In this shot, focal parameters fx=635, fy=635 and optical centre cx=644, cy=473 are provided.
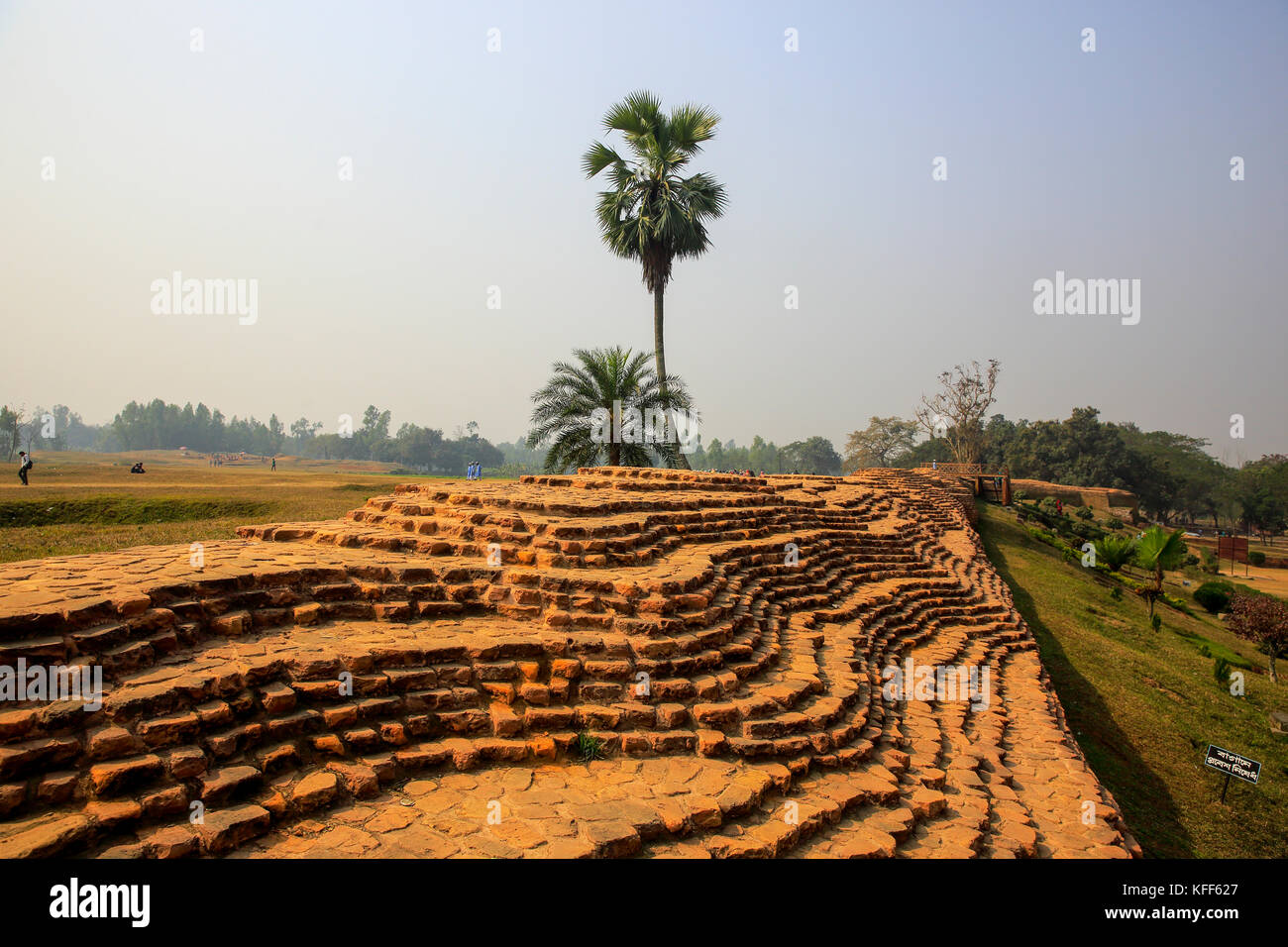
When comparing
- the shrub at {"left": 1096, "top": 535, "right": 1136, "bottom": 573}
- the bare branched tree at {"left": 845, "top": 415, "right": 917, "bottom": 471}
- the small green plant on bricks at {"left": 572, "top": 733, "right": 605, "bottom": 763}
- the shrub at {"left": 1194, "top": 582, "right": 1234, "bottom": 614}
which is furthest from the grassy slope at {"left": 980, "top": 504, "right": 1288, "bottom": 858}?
the bare branched tree at {"left": 845, "top": 415, "right": 917, "bottom": 471}

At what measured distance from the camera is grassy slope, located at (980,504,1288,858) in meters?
5.84

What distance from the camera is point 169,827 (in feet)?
8.44

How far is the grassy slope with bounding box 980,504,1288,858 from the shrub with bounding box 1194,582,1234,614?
12.2 feet

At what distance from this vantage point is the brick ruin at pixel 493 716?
8.86ft

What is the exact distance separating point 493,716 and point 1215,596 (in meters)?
22.1

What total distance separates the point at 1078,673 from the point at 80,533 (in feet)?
47.0

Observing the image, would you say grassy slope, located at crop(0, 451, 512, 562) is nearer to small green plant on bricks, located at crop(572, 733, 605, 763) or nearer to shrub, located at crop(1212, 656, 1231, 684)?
small green plant on bricks, located at crop(572, 733, 605, 763)

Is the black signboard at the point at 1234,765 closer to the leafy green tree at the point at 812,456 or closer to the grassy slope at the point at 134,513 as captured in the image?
the grassy slope at the point at 134,513

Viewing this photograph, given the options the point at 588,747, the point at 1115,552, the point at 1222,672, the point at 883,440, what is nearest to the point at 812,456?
the point at 883,440

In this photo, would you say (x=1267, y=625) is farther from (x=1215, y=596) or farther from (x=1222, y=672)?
(x=1215, y=596)

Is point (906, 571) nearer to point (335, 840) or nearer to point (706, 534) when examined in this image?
point (706, 534)

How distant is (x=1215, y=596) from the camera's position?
700 inches

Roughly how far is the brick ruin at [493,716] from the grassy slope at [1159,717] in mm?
1420

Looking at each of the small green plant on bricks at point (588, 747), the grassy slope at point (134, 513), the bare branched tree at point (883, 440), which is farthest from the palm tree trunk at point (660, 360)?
the bare branched tree at point (883, 440)
